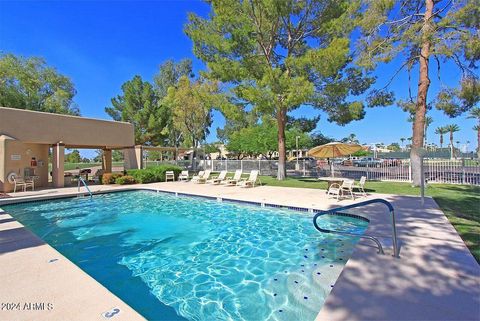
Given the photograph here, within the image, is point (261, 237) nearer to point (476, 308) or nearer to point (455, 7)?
point (476, 308)

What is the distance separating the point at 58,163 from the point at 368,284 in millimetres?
18036

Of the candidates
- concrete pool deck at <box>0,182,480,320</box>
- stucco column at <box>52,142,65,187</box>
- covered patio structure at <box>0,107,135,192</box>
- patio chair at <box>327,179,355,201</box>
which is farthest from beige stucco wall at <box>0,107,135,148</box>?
patio chair at <box>327,179,355,201</box>

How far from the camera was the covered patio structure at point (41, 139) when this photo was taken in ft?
44.4

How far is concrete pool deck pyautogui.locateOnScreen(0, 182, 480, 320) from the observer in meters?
2.68

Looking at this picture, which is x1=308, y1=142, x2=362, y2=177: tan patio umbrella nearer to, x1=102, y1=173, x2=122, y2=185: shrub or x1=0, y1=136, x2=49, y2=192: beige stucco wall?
x1=102, y1=173, x2=122, y2=185: shrub

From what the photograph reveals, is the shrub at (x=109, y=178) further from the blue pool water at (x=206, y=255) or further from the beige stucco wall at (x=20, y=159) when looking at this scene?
the blue pool water at (x=206, y=255)

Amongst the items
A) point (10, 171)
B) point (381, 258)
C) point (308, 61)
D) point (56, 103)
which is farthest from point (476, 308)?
point (56, 103)

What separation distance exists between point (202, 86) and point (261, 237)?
2269 centimetres

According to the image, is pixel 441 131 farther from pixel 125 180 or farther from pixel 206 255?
pixel 206 255

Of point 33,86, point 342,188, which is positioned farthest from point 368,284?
point 33,86

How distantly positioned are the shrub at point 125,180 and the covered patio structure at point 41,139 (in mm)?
3225

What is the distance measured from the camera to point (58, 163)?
15.6 metres

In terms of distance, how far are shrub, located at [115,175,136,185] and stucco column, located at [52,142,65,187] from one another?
3.23m

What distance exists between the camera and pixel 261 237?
6.55 metres
